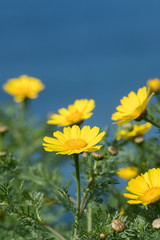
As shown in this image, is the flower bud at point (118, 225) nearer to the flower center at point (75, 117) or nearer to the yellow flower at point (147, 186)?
the yellow flower at point (147, 186)

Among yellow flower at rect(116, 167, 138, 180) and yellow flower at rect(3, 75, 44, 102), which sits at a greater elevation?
yellow flower at rect(3, 75, 44, 102)

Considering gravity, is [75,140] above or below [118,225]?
above

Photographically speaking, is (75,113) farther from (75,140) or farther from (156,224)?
Result: (156,224)

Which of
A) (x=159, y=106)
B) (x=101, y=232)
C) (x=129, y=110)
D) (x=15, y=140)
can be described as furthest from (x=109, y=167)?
(x=15, y=140)

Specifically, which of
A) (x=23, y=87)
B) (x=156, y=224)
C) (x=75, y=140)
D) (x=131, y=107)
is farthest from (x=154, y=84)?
(x=23, y=87)

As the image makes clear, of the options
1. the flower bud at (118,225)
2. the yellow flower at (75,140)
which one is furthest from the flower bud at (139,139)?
the flower bud at (118,225)

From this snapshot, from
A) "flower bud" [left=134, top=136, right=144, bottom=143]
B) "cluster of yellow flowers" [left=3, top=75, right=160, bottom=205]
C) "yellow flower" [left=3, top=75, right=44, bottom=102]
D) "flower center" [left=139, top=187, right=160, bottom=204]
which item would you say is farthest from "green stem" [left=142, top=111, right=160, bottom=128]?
"yellow flower" [left=3, top=75, right=44, bottom=102]

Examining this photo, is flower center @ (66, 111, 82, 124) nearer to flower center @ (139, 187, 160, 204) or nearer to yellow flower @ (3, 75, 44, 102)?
flower center @ (139, 187, 160, 204)
